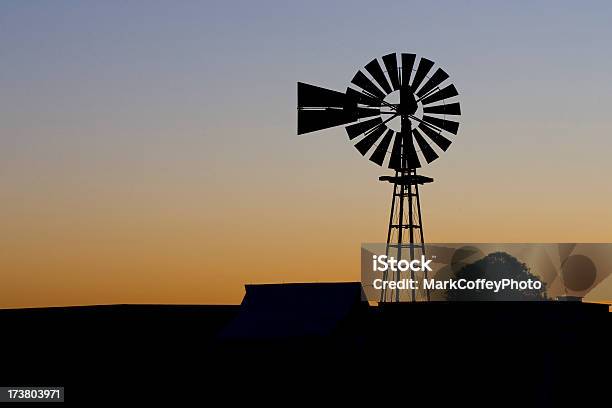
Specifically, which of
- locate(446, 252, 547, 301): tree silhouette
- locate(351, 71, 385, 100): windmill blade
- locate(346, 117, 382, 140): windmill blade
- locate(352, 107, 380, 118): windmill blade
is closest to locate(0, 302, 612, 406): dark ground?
locate(346, 117, 382, 140): windmill blade

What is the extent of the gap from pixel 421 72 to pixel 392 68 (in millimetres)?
1190

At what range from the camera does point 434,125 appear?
164ft

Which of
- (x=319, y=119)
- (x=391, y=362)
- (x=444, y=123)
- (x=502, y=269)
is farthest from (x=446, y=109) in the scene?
(x=502, y=269)

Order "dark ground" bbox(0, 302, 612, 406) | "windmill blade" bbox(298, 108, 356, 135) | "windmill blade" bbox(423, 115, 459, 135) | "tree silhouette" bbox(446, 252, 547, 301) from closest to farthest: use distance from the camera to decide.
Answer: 1. "dark ground" bbox(0, 302, 612, 406)
2. "windmill blade" bbox(298, 108, 356, 135)
3. "windmill blade" bbox(423, 115, 459, 135)
4. "tree silhouette" bbox(446, 252, 547, 301)

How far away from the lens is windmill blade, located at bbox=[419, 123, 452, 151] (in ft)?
163

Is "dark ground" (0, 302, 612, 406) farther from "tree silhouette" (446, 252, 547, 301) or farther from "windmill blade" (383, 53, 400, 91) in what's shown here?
"tree silhouette" (446, 252, 547, 301)

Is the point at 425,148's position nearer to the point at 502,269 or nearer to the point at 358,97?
the point at 358,97

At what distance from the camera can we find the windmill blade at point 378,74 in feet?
162

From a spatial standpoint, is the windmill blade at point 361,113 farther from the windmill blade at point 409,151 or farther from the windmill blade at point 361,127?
the windmill blade at point 409,151

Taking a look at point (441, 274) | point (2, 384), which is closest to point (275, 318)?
point (2, 384)

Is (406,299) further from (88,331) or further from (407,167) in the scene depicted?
(88,331)

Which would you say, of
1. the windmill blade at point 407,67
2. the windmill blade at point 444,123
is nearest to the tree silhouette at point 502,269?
the windmill blade at point 444,123

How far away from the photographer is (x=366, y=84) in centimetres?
4947

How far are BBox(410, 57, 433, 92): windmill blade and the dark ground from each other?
9459mm
